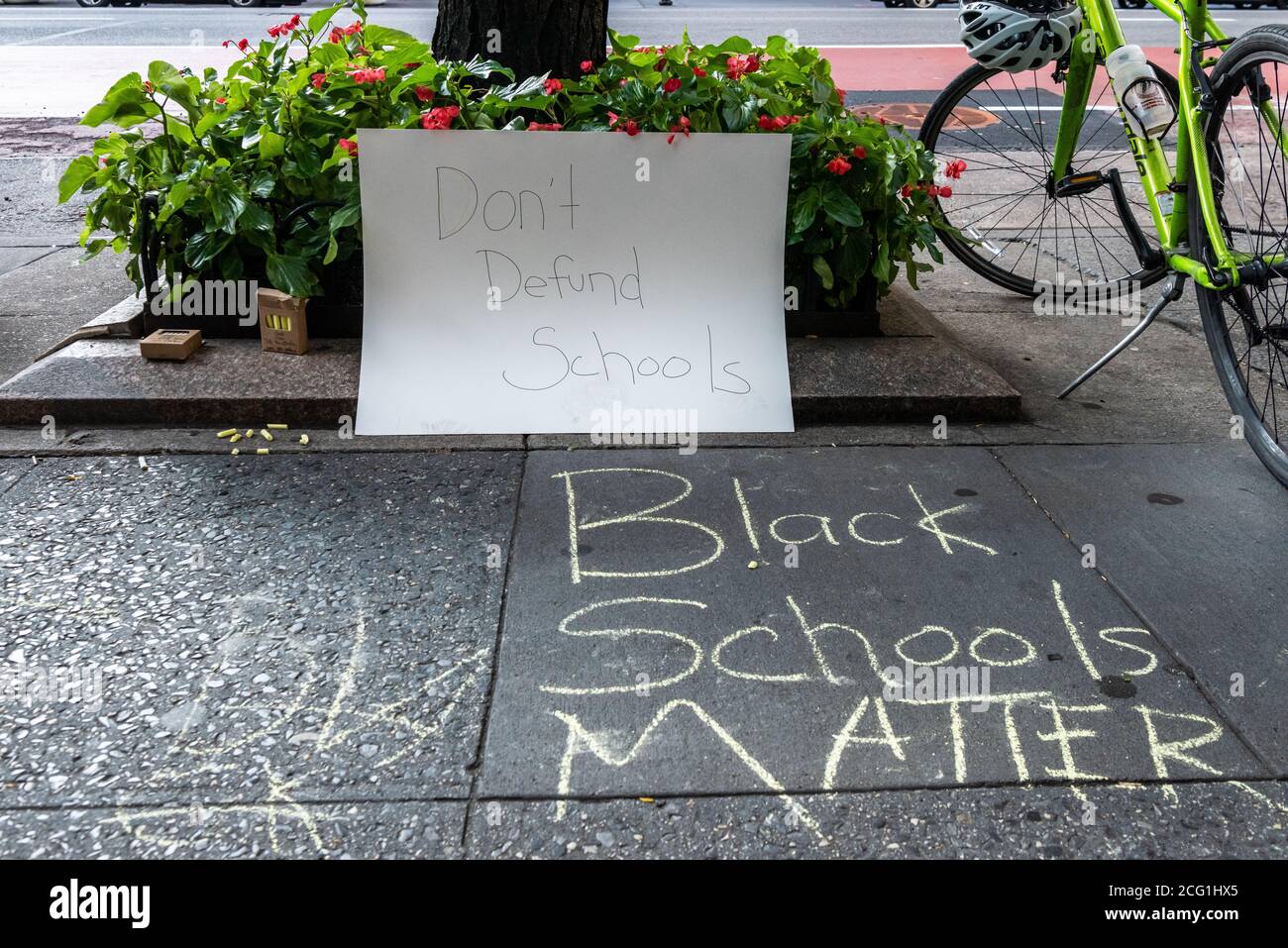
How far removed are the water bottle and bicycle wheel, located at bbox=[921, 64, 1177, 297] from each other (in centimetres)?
36

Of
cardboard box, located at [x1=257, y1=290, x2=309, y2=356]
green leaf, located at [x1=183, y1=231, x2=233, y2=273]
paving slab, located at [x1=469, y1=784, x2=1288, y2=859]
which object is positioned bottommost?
paving slab, located at [x1=469, y1=784, x2=1288, y2=859]

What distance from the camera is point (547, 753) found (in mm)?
2361

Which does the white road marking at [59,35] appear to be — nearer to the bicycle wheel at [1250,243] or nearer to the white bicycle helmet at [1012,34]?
the white bicycle helmet at [1012,34]

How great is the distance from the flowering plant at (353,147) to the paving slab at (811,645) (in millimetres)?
1186

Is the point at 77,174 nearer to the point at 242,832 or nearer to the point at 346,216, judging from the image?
the point at 346,216

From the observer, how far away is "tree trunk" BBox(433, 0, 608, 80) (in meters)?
4.62

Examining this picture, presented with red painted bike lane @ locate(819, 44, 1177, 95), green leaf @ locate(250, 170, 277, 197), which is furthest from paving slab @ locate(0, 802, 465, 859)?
red painted bike lane @ locate(819, 44, 1177, 95)

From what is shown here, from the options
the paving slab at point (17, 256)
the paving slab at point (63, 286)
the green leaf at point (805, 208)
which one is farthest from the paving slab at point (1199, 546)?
the paving slab at point (17, 256)

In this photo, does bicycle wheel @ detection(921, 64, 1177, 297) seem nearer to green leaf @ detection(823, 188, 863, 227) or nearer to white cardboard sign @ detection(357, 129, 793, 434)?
green leaf @ detection(823, 188, 863, 227)

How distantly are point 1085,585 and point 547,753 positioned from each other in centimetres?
153

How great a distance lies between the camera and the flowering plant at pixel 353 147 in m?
4.16

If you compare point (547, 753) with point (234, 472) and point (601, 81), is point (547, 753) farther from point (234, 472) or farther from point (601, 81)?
point (601, 81)

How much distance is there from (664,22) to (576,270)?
47.9ft

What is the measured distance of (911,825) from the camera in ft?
7.19
